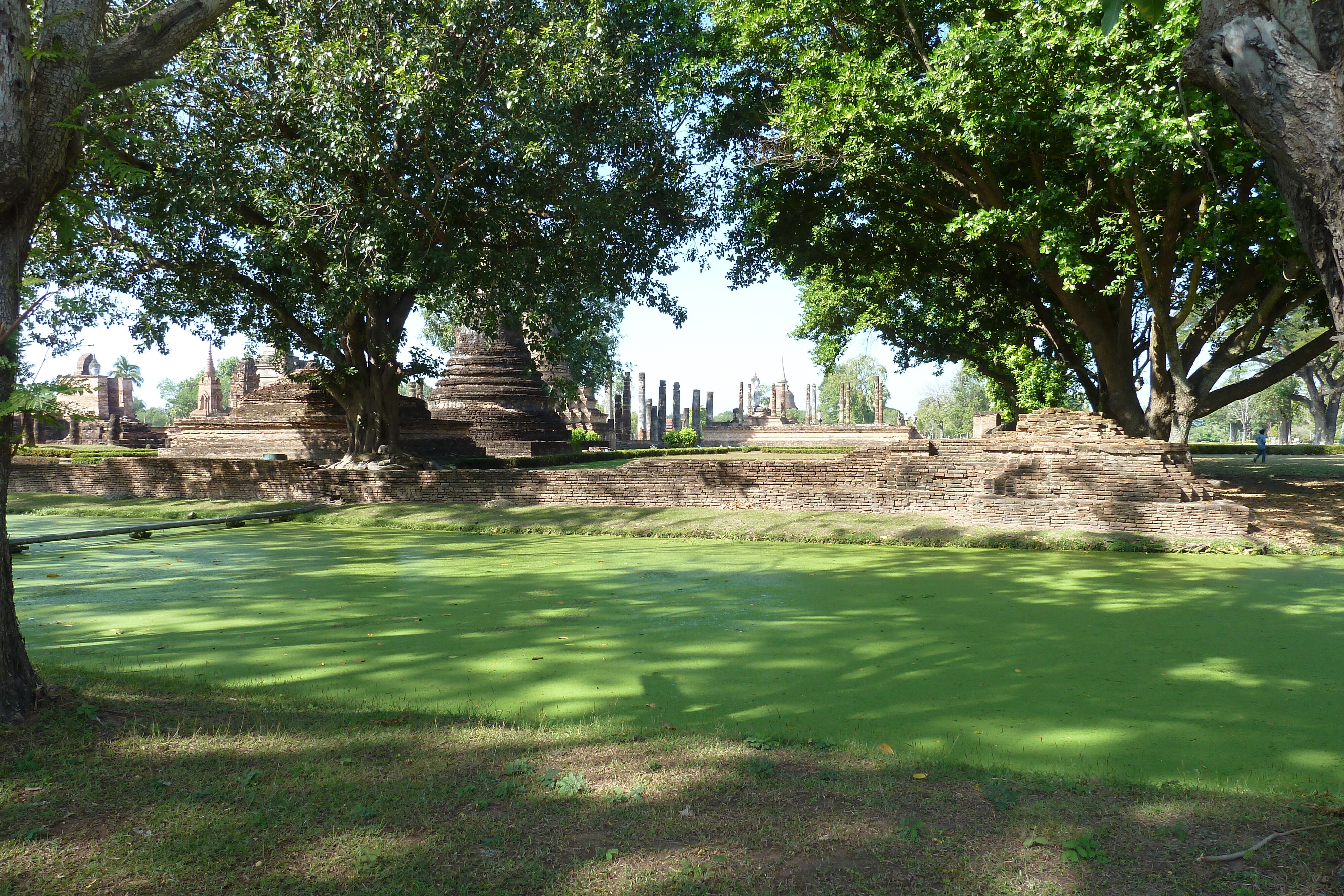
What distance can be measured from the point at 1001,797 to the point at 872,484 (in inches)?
337

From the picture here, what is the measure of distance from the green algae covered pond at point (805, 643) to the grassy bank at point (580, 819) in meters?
0.39

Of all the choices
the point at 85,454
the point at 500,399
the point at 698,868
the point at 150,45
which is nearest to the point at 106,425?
the point at 85,454

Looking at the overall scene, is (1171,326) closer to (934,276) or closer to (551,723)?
(934,276)

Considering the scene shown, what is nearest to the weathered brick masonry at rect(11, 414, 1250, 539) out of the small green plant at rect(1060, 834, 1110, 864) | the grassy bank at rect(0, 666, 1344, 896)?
the grassy bank at rect(0, 666, 1344, 896)

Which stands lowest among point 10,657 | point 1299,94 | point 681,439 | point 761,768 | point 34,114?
point 761,768

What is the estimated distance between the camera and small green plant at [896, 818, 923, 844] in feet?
7.80

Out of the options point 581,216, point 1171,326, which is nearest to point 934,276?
point 1171,326

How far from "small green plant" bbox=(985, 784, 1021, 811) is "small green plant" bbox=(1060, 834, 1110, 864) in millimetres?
225

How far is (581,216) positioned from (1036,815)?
1042 cm

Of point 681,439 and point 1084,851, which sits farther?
point 681,439

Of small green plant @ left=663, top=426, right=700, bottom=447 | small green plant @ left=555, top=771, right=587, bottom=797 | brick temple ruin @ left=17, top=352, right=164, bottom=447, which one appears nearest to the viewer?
small green plant @ left=555, top=771, right=587, bottom=797

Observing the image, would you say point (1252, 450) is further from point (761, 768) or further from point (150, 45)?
point (150, 45)

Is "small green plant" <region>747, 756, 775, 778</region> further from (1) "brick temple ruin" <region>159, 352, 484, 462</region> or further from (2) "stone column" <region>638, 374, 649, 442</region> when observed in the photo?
(2) "stone column" <region>638, 374, 649, 442</region>

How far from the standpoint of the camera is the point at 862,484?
436 inches
